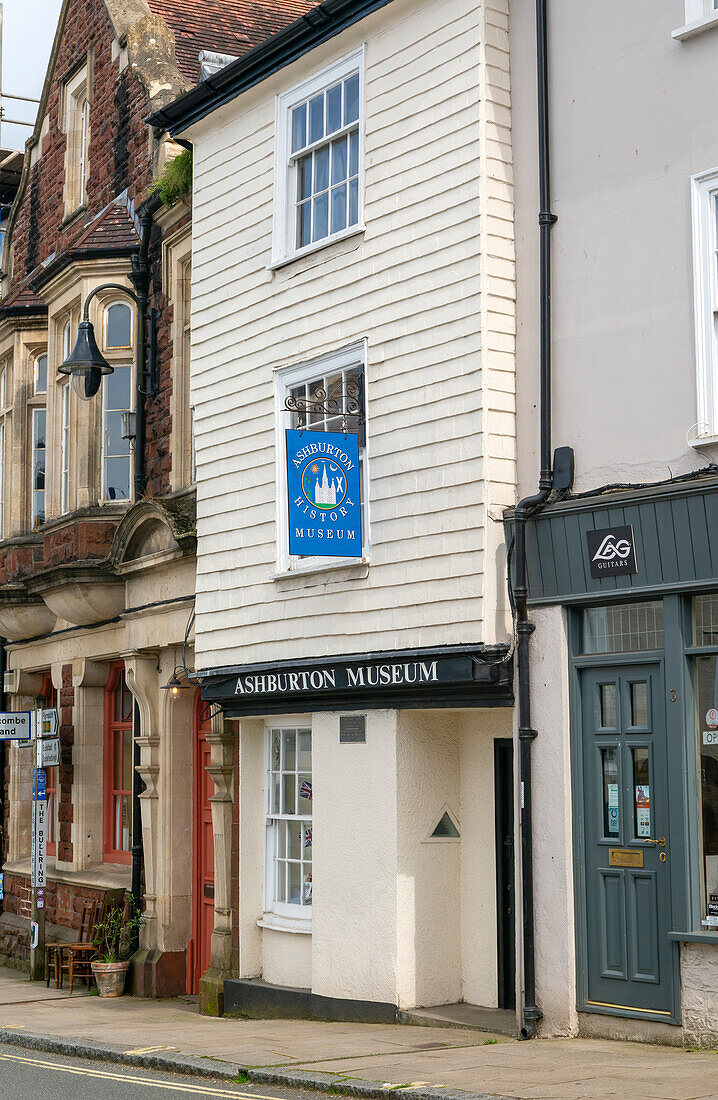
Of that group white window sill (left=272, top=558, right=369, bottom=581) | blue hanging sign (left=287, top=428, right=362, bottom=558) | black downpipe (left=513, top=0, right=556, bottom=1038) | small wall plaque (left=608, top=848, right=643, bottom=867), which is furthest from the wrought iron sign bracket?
small wall plaque (left=608, top=848, right=643, bottom=867)

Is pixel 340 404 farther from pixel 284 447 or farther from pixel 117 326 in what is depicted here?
pixel 117 326

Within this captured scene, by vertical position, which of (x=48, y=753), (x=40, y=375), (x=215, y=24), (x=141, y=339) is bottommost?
(x=48, y=753)

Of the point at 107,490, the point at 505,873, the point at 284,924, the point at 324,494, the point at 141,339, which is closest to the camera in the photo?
the point at 324,494

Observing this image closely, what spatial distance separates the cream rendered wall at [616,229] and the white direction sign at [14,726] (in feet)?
33.6

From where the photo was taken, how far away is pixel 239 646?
13.8 metres

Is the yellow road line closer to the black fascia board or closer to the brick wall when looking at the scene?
the black fascia board

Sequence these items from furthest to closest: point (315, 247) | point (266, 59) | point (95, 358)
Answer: point (95, 358)
point (266, 59)
point (315, 247)

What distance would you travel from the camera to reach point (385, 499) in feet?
39.2

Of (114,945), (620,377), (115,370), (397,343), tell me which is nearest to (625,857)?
(620,377)

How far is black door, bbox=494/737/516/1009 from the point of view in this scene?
37.9 feet

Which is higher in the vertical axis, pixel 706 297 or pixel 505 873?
pixel 706 297

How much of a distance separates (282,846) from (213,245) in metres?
5.98

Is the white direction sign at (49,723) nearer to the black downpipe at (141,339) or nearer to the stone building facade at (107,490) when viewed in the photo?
the stone building facade at (107,490)

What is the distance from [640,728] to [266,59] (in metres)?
7.44
